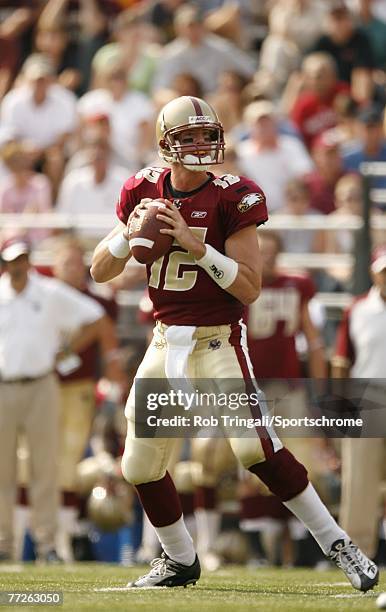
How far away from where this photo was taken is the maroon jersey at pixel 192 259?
6.50 meters

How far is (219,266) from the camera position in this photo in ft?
20.9

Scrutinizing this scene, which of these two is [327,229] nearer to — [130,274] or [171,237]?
[130,274]

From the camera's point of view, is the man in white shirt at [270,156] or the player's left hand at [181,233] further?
the man in white shirt at [270,156]

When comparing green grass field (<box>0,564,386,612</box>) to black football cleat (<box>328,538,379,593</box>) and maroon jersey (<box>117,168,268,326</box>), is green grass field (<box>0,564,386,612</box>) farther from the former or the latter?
maroon jersey (<box>117,168,268,326</box>)

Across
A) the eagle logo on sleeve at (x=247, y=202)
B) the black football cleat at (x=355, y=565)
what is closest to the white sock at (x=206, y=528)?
the black football cleat at (x=355, y=565)

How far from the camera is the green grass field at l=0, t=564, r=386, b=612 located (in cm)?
600

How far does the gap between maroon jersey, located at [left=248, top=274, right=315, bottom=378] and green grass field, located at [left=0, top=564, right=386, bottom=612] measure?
6.30 ft

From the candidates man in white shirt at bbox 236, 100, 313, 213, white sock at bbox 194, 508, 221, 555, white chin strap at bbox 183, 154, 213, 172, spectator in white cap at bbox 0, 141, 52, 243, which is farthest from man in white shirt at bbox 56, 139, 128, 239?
white chin strap at bbox 183, 154, 213, 172

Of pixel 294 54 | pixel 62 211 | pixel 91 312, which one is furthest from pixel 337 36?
pixel 91 312

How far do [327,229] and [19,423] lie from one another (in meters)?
2.54

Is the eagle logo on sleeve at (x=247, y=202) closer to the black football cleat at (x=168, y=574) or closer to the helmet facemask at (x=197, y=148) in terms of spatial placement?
the helmet facemask at (x=197, y=148)

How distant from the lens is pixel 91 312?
416 inches

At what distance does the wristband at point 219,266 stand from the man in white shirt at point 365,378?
10.3ft

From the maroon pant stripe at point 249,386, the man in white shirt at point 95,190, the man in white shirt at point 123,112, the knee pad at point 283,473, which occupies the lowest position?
the knee pad at point 283,473
